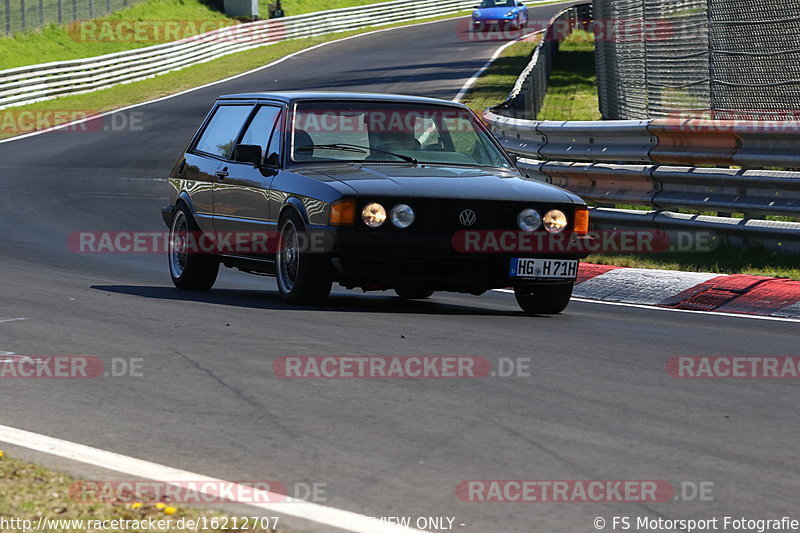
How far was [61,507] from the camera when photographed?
173 inches

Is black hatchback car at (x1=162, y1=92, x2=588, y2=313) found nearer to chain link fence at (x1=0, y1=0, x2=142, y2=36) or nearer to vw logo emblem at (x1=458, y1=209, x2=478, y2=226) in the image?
vw logo emblem at (x1=458, y1=209, x2=478, y2=226)

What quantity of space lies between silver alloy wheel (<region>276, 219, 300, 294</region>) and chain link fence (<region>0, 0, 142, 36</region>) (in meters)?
40.4

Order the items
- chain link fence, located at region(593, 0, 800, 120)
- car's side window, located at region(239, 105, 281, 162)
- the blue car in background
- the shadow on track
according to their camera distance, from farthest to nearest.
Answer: the blue car in background → chain link fence, located at region(593, 0, 800, 120) → car's side window, located at region(239, 105, 281, 162) → the shadow on track

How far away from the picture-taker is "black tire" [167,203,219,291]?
11.1m

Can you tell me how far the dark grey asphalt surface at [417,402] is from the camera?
4.86 meters

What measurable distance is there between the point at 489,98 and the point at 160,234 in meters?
15.7

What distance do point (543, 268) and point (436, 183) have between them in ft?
3.02

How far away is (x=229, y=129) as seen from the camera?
11086 millimetres

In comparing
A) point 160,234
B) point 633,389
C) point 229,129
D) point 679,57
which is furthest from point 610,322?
point 160,234

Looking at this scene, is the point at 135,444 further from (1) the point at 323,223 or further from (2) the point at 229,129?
(2) the point at 229,129

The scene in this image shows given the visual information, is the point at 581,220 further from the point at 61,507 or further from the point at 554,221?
the point at 61,507

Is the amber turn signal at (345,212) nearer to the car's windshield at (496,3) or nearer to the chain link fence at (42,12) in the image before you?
the chain link fence at (42,12)

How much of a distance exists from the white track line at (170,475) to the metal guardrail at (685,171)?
23.2ft

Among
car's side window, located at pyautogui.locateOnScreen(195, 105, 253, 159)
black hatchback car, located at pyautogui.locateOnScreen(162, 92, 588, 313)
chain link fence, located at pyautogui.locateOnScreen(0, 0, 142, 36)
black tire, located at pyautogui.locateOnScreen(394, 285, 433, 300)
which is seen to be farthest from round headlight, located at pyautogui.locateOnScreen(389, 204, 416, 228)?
→ chain link fence, located at pyautogui.locateOnScreen(0, 0, 142, 36)
